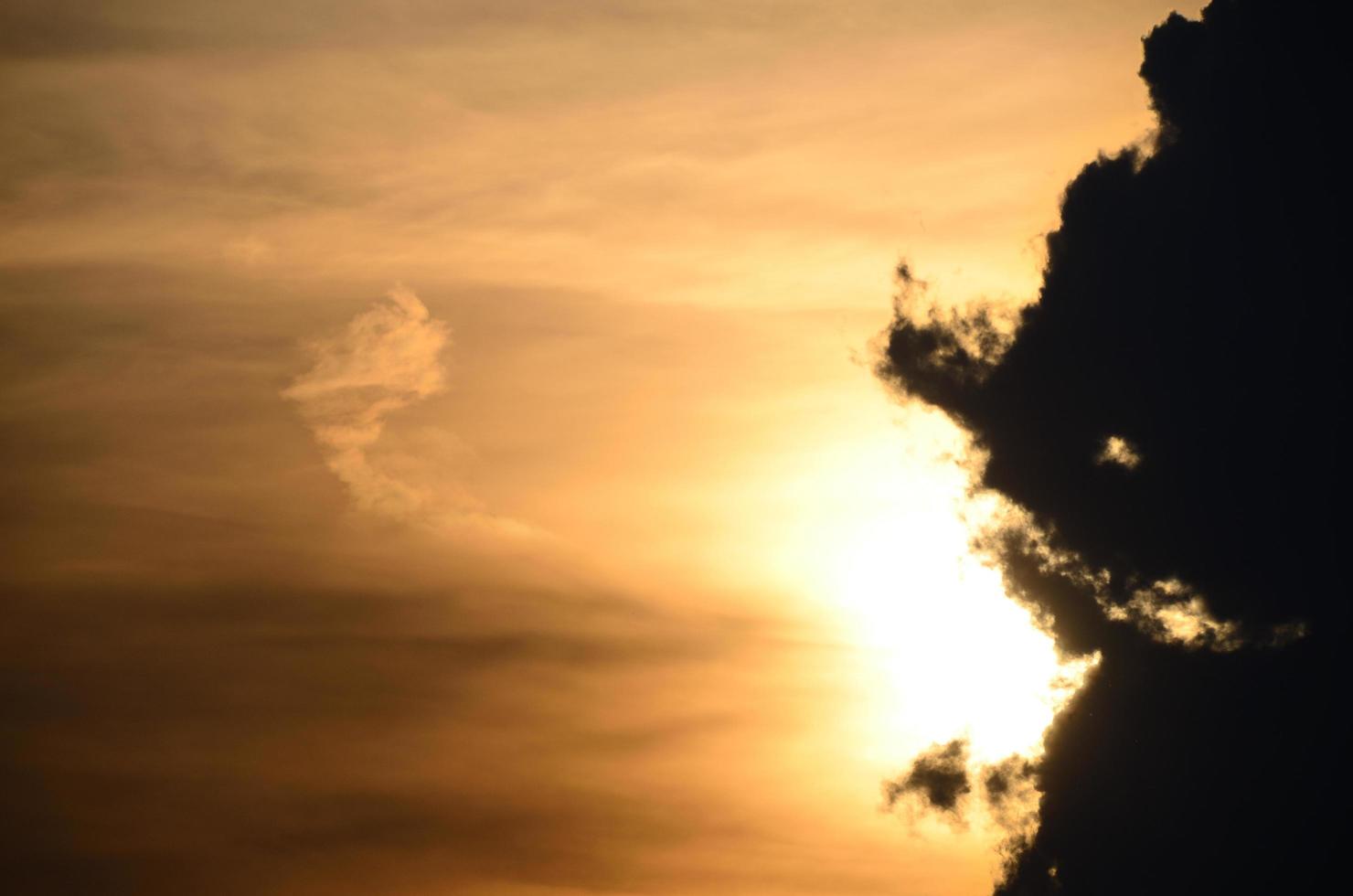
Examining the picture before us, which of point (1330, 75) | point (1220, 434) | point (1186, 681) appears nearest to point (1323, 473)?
point (1220, 434)

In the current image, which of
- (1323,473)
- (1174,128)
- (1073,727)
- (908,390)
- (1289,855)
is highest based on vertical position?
(1174,128)

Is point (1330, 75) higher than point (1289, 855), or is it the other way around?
point (1330, 75)

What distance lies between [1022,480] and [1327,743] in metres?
13.1

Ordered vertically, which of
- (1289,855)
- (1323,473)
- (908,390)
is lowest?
(1289,855)

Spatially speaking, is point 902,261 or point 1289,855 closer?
point 1289,855

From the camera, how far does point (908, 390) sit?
7606 centimetres

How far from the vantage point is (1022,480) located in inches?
2901

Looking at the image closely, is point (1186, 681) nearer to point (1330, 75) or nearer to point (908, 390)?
point (908, 390)

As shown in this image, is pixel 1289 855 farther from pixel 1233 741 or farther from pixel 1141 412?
pixel 1141 412

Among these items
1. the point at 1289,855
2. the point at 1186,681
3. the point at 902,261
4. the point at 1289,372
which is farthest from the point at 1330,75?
the point at 1289,855

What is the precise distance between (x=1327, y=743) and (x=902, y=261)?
20974 millimetres

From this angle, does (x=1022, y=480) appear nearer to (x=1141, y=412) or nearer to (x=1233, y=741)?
(x=1141, y=412)

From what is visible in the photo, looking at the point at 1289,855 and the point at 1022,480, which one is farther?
the point at 1022,480

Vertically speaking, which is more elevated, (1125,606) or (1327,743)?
(1125,606)
